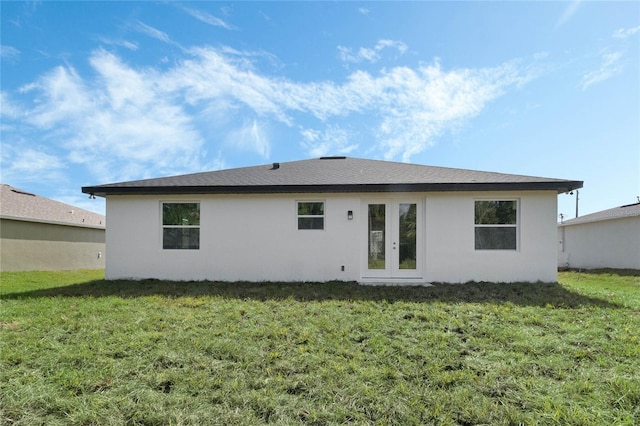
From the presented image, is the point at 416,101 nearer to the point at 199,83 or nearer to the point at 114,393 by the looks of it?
the point at 199,83

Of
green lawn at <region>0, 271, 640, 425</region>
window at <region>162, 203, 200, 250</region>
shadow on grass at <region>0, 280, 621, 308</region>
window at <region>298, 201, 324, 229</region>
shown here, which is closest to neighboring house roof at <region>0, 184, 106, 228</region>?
shadow on grass at <region>0, 280, 621, 308</region>

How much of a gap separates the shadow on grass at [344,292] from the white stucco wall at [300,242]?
1.70 feet

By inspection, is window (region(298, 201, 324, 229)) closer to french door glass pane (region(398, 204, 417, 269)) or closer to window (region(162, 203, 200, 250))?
french door glass pane (region(398, 204, 417, 269))

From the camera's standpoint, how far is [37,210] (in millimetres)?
14305

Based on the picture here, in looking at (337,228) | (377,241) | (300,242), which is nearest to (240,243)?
(300,242)

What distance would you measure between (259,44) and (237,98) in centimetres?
183

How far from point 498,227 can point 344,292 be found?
4.60 metres

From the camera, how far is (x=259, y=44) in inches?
390

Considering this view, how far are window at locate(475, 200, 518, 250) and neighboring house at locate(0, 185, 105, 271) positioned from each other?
17071 millimetres

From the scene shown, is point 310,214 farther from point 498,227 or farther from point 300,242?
point 498,227

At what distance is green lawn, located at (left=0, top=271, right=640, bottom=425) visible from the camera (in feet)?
9.12

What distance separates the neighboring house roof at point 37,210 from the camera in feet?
42.8

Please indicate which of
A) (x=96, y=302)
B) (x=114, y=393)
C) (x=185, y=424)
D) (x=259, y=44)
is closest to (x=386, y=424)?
(x=185, y=424)

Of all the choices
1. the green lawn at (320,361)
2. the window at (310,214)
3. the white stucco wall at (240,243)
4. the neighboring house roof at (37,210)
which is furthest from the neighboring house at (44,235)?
the window at (310,214)
